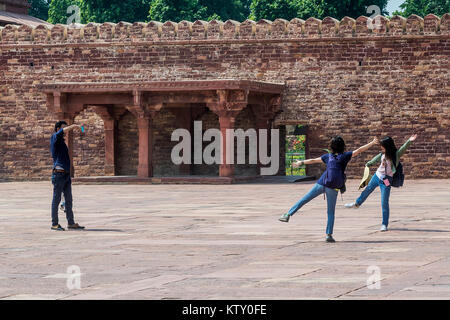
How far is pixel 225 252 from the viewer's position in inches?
367

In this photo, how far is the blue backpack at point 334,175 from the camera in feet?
34.6

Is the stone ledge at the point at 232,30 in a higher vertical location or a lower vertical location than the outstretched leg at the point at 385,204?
higher

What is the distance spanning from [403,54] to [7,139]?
12.2 m

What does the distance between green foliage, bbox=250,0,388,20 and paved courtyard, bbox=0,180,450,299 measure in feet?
84.8

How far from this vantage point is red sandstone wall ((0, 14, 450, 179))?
26047mm

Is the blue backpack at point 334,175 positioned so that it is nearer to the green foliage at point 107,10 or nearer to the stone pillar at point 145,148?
the stone pillar at point 145,148

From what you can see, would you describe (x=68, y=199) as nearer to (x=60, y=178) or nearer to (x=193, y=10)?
(x=60, y=178)

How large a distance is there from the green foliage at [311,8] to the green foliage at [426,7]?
1.26 meters

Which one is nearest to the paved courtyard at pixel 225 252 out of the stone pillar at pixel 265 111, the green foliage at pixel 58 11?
the stone pillar at pixel 265 111

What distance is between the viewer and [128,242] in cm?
1042

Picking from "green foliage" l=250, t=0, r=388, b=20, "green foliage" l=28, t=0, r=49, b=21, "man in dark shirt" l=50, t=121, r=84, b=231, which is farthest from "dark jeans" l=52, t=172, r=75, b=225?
"green foliage" l=28, t=0, r=49, b=21
